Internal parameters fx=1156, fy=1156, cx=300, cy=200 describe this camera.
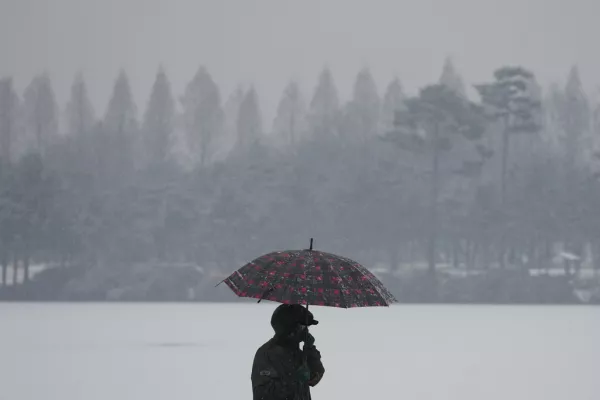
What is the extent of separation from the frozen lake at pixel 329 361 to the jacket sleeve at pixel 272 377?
16.5 feet

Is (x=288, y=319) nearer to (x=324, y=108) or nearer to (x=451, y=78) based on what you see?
(x=324, y=108)

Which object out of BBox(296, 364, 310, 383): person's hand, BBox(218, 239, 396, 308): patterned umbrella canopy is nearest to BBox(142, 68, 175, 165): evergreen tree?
BBox(218, 239, 396, 308): patterned umbrella canopy

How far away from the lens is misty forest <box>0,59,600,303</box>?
44.4 m

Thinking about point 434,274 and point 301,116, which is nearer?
point 434,274

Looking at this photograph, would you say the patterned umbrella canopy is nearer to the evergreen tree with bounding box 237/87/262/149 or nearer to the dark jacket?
the dark jacket

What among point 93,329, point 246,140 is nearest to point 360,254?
point 246,140

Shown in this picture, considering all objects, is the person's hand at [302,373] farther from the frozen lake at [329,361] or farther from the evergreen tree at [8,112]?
the evergreen tree at [8,112]

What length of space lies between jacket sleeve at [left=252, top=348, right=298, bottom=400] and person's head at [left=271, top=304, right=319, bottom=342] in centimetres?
8

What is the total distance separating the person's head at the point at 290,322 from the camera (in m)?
4.46

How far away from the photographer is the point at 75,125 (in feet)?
167

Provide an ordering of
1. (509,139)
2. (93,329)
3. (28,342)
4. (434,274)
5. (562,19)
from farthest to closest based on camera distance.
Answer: (562,19)
(509,139)
(434,274)
(93,329)
(28,342)

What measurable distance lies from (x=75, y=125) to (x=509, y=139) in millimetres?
18905

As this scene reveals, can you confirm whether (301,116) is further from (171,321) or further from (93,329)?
(93,329)

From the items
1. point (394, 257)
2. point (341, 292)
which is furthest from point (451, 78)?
point (341, 292)
